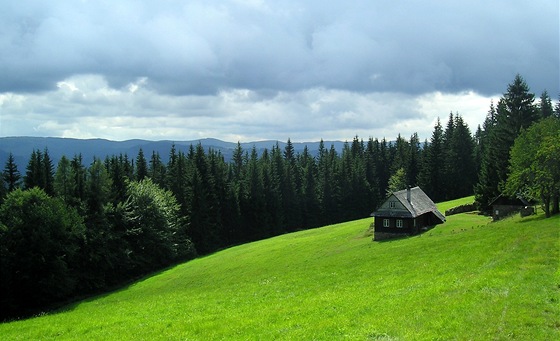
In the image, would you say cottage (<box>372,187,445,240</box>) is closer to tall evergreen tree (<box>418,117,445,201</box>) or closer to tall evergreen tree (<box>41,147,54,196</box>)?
tall evergreen tree (<box>41,147,54,196</box>)

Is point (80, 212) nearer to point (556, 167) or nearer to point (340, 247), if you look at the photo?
point (340, 247)

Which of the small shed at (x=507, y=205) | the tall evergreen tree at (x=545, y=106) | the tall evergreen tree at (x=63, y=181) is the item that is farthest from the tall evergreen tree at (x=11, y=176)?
the tall evergreen tree at (x=545, y=106)

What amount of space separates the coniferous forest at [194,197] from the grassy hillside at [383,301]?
16128mm

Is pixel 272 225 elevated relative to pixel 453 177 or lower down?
lower down

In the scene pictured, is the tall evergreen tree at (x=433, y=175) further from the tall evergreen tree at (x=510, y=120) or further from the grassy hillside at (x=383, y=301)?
the grassy hillside at (x=383, y=301)

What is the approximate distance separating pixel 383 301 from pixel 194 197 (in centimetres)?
6598

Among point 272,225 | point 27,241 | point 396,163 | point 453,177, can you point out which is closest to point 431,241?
point 27,241

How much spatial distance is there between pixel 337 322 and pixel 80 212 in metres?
49.9

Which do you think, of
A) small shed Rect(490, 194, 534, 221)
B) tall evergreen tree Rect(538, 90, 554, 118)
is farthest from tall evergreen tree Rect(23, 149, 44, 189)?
tall evergreen tree Rect(538, 90, 554, 118)

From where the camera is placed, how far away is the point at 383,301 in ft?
68.9

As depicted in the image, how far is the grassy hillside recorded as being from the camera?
15836 mm

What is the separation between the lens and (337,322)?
18000 millimetres

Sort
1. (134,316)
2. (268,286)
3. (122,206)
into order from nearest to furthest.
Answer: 1. (134,316)
2. (268,286)
3. (122,206)

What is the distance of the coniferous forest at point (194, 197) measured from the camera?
49000 mm
